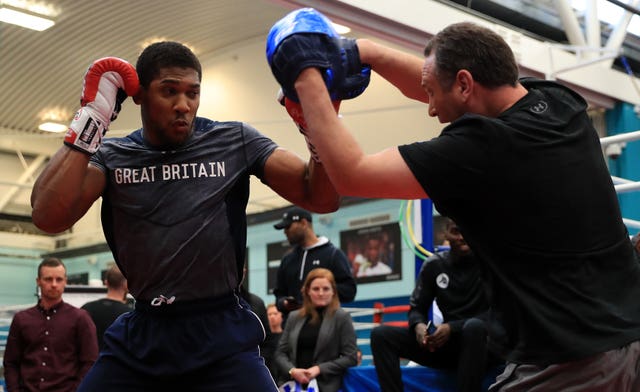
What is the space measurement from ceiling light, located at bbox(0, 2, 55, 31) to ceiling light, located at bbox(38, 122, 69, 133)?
4.43 metres

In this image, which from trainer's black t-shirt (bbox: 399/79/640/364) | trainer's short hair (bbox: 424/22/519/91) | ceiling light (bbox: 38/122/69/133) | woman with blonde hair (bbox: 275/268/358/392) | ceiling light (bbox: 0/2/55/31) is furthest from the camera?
ceiling light (bbox: 38/122/69/133)

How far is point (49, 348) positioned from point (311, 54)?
16.0 feet

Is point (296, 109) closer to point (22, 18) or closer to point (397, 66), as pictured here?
point (397, 66)

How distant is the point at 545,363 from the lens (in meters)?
2.00

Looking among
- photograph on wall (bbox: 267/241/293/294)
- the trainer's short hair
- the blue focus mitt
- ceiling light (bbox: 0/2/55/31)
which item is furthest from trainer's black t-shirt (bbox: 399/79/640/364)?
photograph on wall (bbox: 267/241/293/294)

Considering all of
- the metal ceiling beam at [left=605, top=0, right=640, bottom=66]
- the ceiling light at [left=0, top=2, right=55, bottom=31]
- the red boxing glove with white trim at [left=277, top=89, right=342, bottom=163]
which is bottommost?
the red boxing glove with white trim at [left=277, top=89, right=342, bottom=163]

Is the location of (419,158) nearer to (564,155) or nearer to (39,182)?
(564,155)

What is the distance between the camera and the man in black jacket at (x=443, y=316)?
5.91m

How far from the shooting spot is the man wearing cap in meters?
7.22

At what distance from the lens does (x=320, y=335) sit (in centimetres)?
672

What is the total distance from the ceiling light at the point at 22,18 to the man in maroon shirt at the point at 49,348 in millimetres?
6727

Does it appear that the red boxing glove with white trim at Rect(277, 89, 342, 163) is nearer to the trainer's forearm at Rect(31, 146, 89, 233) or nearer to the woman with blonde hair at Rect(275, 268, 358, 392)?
the trainer's forearm at Rect(31, 146, 89, 233)

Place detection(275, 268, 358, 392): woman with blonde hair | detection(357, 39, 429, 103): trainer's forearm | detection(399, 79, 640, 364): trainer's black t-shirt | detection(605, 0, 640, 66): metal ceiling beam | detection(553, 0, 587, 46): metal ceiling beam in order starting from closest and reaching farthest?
1. detection(399, 79, 640, 364): trainer's black t-shirt
2. detection(357, 39, 429, 103): trainer's forearm
3. detection(275, 268, 358, 392): woman with blonde hair
4. detection(553, 0, 587, 46): metal ceiling beam
5. detection(605, 0, 640, 66): metal ceiling beam

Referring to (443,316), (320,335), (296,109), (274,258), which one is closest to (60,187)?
(296,109)
